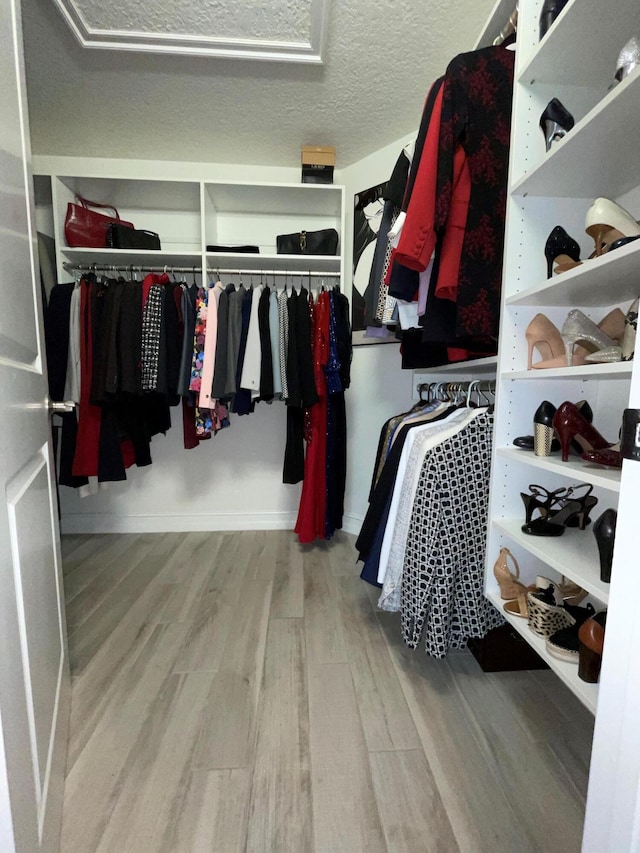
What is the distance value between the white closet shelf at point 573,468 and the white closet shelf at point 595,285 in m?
0.38

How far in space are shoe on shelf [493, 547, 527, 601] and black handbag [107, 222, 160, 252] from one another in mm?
2086

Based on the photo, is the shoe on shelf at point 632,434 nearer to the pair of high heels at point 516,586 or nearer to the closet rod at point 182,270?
the pair of high heels at point 516,586

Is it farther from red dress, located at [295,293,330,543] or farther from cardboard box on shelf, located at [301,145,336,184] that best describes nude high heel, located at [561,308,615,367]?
cardboard box on shelf, located at [301,145,336,184]

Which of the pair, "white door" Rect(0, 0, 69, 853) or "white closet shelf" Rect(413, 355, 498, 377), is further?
"white closet shelf" Rect(413, 355, 498, 377)

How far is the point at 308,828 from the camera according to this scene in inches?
31.7

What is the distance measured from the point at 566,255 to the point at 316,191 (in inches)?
59.6

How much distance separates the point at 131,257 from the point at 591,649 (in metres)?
2.43

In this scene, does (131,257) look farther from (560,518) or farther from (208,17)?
(560,518)

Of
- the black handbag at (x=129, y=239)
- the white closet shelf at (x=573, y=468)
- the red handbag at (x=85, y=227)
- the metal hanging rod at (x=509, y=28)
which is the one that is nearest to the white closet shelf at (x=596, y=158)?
the metal hanging rod at (x=509, y=28)

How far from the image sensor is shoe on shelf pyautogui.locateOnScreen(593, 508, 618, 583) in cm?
71

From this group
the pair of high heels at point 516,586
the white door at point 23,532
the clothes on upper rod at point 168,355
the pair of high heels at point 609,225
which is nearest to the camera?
the white door at point 23,532

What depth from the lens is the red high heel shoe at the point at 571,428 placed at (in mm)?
884

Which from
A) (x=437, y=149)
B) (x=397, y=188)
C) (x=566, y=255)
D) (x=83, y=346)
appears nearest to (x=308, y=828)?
(x=566, y=255)

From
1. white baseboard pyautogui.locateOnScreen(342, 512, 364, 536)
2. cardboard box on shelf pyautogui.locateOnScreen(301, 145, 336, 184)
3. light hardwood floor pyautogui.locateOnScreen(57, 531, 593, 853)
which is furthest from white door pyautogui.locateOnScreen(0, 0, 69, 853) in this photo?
white baseboard pyautogui.locateOnScreen(342, 512, 364, 536)
